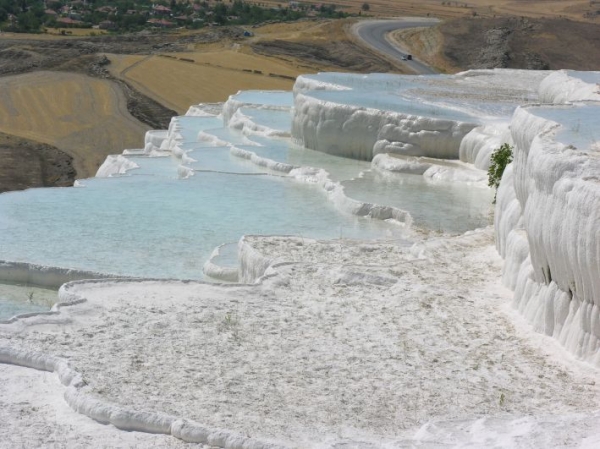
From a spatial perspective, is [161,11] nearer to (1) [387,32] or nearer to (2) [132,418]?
(1) [387,32]

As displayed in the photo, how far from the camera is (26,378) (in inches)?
332

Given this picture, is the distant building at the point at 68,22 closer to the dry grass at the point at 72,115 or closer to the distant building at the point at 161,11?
the distant building at the point at 161,11

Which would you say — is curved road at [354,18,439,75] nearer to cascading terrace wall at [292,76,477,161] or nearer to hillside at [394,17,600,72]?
hillside at [394,17,600,72]

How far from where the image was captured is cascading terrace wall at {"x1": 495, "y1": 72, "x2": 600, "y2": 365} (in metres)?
8.39

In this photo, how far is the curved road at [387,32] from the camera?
133 feet

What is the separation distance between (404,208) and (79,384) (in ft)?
21.0

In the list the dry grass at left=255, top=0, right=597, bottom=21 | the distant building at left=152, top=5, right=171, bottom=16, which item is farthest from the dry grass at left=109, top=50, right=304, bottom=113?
the dry grass at left=255, top=0, right=597, bottom=21

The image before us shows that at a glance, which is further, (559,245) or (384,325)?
(384,325)

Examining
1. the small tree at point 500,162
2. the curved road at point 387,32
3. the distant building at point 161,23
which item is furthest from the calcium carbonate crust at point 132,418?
the distant building at point 161,23

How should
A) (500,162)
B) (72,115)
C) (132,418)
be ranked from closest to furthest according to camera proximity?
(132,418)
(500,162)
(72,115)

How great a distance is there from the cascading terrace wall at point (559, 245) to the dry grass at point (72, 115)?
15.8 m

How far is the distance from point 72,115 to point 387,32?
784 inches

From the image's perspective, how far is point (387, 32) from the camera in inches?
1908

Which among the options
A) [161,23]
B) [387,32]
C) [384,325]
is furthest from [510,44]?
[384,325]
